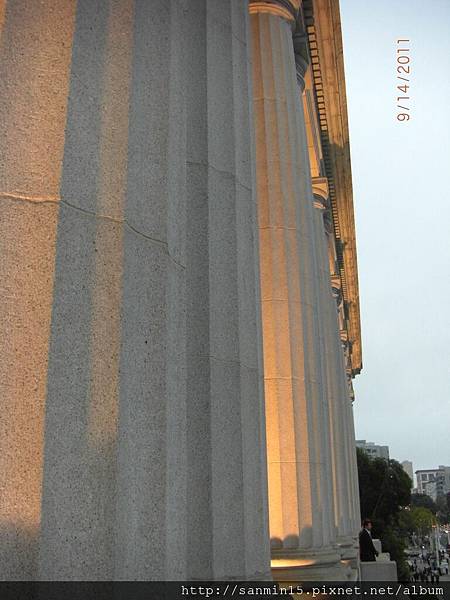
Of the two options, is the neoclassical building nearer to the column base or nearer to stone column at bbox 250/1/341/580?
the column base

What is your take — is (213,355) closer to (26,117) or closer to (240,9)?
(26,117)

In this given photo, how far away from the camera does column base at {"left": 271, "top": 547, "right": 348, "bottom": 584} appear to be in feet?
230

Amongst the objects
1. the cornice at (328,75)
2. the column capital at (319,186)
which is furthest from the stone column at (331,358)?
the cornice at (328,75)

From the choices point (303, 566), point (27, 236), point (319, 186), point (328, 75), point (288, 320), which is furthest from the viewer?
point (328, 75)

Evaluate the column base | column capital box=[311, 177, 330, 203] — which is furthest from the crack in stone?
column capital box=[311, 177, 330, 203]

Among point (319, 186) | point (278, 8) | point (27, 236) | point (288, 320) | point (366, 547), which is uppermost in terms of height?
point (319, 186)

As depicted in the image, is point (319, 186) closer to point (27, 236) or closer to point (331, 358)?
point (331, 358)

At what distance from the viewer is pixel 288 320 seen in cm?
7938

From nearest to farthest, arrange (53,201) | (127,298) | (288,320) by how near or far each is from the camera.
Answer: (53,201), (127,298), (288,320)

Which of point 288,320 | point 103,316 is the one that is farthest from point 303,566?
point 103,316

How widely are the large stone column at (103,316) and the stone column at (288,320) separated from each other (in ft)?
118

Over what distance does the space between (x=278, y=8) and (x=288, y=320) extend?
1606 inches

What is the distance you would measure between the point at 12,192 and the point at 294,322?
2238 inches

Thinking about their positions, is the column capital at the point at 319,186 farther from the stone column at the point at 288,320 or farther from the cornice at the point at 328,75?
the stone column at the point at 288,320
